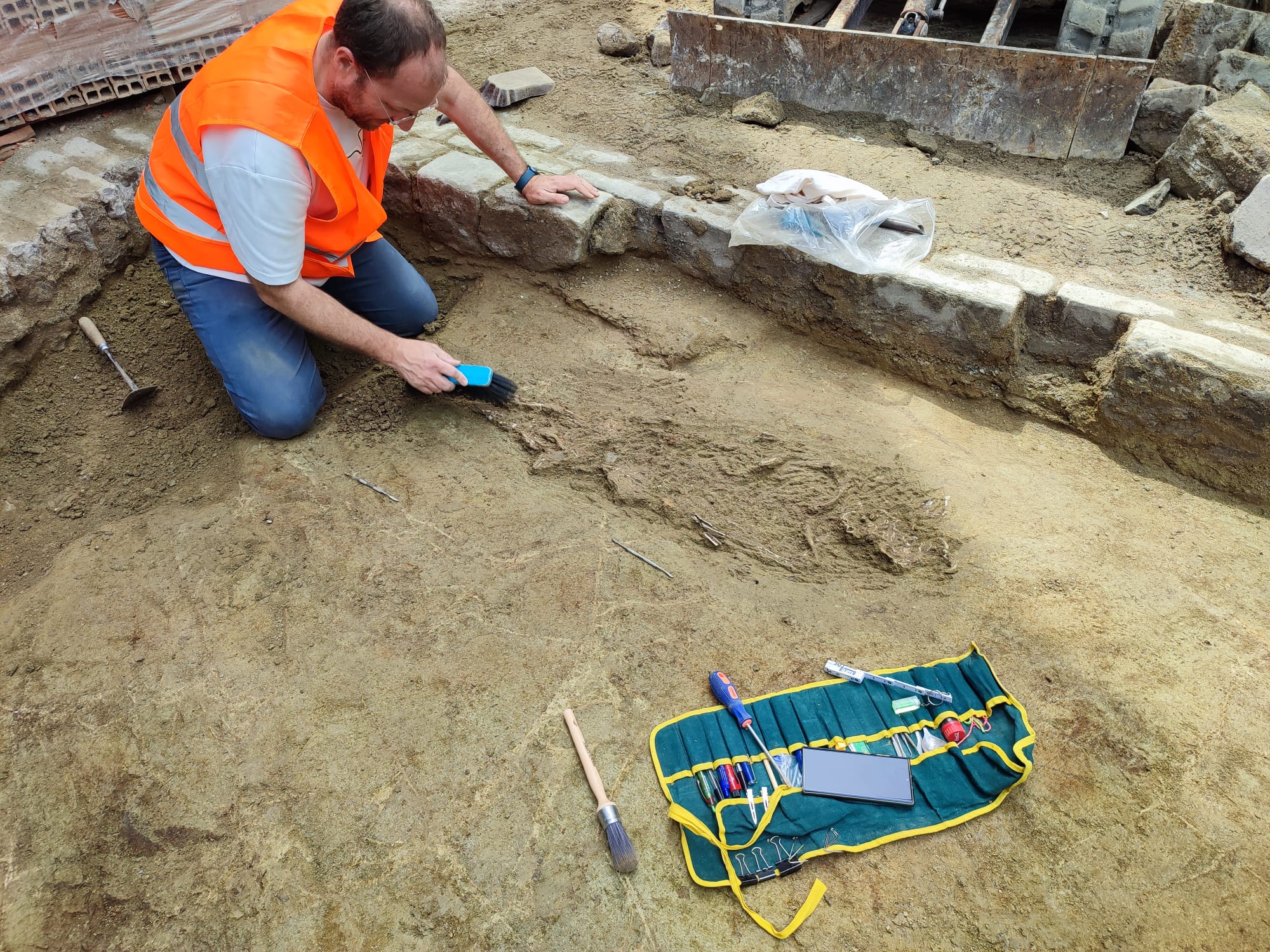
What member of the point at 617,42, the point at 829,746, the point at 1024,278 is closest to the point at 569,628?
the point at 829,746

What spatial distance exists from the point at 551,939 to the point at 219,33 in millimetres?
4491

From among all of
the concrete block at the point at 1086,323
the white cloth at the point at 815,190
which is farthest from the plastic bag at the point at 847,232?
the concrete block at the point at 1086,323

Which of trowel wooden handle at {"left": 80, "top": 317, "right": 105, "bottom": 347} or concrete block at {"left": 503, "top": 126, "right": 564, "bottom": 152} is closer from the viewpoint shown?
trowel wooden handle at {"left": 80, "top": 317, "right": 105, "bottom": 347}

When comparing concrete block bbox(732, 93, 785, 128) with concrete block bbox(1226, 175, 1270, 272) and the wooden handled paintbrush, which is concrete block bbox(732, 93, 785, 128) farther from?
the wooden handled paintbrush

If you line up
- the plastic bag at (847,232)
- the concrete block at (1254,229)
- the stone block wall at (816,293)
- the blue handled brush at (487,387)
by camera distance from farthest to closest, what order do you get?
the plastic bag at (847,232), the concrete block at (1254,229), the blue handled brush at (487,387), the stone block wall at (816,293)

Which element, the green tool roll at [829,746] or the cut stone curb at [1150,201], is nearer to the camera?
the green tool roll at [829,746]

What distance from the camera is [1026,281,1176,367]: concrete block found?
9.12 feet

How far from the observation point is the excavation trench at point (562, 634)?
1.80m

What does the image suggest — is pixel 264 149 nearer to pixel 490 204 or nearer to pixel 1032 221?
pixel 490 204

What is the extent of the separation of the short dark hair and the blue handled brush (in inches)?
36.8

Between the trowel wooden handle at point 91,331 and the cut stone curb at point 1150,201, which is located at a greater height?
the cut stone curb at point 1150,201

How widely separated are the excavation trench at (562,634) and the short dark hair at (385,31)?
1.21 m

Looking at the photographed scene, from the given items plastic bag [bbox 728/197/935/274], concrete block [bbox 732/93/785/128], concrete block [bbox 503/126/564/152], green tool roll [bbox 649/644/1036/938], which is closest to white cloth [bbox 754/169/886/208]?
plastic bag [bbox 728/197/935/274]

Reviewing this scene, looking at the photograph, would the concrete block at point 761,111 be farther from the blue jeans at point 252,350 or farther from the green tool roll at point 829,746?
the green tool roll at point 829,746
